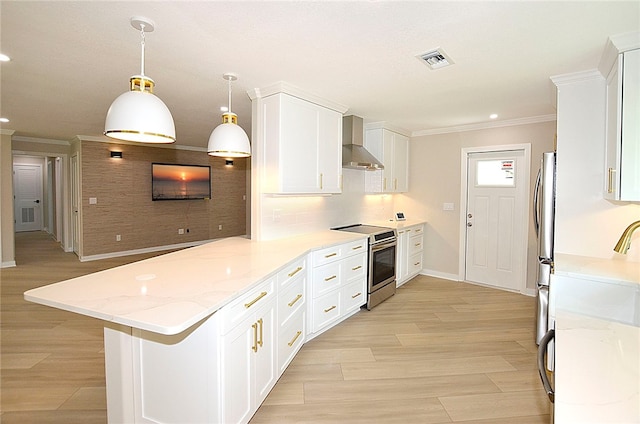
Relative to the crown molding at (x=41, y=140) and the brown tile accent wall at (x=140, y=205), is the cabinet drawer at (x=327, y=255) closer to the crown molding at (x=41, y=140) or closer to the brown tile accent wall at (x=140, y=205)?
the brown tile accent wall at (x=140, y=205)

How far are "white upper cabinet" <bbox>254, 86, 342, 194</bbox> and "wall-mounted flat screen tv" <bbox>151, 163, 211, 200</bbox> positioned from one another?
187 inches

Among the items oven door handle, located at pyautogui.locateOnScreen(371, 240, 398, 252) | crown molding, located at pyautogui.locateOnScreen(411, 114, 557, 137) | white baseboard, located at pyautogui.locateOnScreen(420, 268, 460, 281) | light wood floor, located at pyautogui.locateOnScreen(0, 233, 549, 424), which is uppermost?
crown molding, located at pyautogui.locateOnScreen(411, 114, 557, 137)

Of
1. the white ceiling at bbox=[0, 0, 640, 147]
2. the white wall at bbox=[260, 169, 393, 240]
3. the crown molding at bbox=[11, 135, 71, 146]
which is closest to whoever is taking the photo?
the white ceiling at bbox=[0, 0, 640, 147]

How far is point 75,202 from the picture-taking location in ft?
20.9

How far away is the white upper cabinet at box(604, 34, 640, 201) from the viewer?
2.04m

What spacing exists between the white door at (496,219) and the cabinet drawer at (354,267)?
7.10 feet

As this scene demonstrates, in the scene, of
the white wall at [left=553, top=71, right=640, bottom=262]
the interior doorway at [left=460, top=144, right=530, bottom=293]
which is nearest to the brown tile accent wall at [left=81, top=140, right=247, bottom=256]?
the interior doorway at [left=460, top=144, right=530, bottom=293]

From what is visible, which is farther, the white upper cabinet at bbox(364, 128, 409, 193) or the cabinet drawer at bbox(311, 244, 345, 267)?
the white upper cabinet at bbox(364, 128, 409, 193)

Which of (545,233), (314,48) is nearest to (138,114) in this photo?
(314,48)

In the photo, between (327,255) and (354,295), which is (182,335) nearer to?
(327,255)

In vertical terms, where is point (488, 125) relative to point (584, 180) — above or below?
above

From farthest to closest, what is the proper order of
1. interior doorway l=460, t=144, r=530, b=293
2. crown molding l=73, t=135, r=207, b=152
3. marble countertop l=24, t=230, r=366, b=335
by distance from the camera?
crown molding l=73, t=135, r=207, b=152 → interior doorway l=460, t=144, r=530, b=293 → marble countertop l=24, t=230, r=366, b=335

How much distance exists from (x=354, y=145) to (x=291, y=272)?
2.33m

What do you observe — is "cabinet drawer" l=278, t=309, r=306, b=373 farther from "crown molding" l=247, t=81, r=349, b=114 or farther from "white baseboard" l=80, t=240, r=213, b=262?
"white baseboard" l=80, t=240, r=213, b=262
